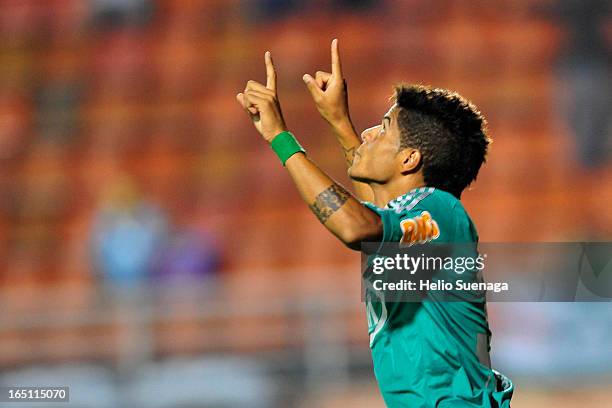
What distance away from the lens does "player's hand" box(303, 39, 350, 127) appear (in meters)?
3.16

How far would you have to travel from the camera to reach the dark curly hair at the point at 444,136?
296 cm

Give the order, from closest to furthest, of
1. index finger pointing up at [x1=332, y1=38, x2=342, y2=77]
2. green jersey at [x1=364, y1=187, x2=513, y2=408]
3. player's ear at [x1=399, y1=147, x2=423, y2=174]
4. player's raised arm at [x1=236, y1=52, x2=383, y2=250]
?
player's raised arm at [x1=236, y1=52, x2=383, y2=250], green jersey at [x1=364, y1=187, x2=513, y2=408], player's ear at [x1=399, y1=147, x2=423, y2=174], index finger pointing up at [x1=332, y1=38, x2=342, y2=77]

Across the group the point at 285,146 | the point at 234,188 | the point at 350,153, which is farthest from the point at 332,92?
the point at 234,188

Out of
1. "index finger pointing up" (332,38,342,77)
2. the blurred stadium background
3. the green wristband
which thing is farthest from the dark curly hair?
the blurred stadium background

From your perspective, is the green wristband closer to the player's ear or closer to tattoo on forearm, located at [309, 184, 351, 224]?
tattoo on forearm, located at [309, 184, 351, 224]

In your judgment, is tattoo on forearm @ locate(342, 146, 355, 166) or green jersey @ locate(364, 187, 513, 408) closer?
green jersey @ locate(364, 187, 513, 408)

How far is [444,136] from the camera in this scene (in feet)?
9.75

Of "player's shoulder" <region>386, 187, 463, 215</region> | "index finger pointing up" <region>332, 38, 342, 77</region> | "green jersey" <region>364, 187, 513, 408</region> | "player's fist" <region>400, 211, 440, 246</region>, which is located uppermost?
"index finger pointing up" <region>332, 38, 342, 77</region>

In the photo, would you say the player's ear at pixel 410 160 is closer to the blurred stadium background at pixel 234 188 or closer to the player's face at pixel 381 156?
the player's face at pixel 381 156

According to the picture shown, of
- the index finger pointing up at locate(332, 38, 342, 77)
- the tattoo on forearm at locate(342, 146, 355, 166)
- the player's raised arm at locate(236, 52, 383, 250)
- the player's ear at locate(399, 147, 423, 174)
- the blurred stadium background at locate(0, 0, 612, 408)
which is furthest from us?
the blurred stadium background at locate(0, 0, 612, 408)

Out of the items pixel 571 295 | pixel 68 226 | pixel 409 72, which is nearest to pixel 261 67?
pixel 409 72

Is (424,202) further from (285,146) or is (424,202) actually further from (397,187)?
(285,146)

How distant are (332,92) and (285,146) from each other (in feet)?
2.02

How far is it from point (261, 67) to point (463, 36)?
2350 millimetres
